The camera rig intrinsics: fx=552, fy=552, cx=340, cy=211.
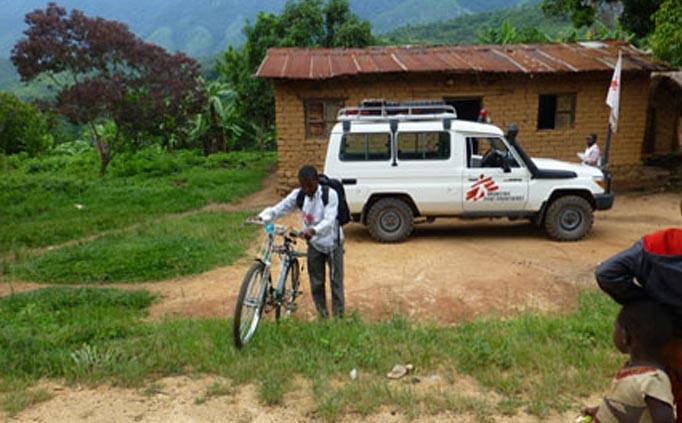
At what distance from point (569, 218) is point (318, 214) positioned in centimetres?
558

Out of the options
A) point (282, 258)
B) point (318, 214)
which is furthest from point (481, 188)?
point (282, 258)

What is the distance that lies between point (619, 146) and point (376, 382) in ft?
44.2

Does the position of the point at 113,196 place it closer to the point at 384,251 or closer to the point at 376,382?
the point at 384,251

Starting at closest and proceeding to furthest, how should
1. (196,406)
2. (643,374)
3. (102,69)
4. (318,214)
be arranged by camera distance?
1. (643,374)
2. (196,406)
3. (318,214)
4. (102,69)

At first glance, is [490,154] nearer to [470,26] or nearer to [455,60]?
[455,60]

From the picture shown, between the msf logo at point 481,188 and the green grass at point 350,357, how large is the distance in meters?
3.77

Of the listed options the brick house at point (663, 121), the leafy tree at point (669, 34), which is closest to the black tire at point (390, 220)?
the leafy tree at point (669, 34)

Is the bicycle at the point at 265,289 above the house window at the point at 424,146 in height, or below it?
below

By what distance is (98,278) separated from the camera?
7699 mm

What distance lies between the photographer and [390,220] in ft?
30.5

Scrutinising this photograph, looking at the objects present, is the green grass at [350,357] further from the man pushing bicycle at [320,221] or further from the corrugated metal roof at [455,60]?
the corrugated metal roof at [455,60]

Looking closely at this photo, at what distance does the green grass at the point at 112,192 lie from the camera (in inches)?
419

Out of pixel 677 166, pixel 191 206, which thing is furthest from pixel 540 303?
pixel 677 166

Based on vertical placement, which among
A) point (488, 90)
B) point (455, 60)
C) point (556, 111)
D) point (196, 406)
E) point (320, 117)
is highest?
point (455, 60)
